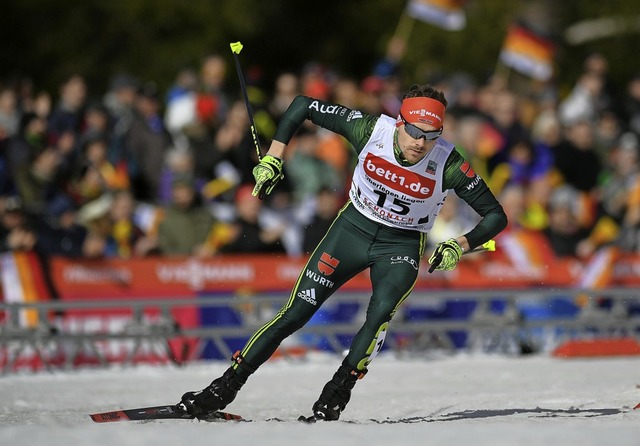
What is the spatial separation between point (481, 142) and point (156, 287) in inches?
195

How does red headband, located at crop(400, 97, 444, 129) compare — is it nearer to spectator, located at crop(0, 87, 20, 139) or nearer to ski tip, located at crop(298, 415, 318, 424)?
ski tip, located at crop(298, 415, 318, 424)

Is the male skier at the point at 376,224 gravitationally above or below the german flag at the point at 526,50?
below

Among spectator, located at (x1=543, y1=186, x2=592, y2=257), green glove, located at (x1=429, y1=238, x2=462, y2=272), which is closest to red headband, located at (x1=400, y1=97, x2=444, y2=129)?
green glove, located at (x1=429, y1=238, x2=462, y2=272)

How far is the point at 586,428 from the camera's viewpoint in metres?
7.74

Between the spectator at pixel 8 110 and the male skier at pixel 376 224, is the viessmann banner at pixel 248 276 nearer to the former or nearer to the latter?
the spectator at pixel 8 110

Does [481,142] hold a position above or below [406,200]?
above

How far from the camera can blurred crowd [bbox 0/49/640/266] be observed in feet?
46.2

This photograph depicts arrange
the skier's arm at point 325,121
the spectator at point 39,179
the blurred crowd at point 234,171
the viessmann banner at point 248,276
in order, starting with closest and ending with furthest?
1. the skier's arm at point 325,121
2. the viessmann banner at point 248,276
3. the spectator at point 39,179
4. the blurred crowd at point 234,171

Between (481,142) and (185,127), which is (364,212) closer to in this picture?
(185,127)

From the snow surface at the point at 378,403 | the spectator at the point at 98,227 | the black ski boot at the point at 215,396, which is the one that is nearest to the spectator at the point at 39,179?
the spectator at the point at 98,227

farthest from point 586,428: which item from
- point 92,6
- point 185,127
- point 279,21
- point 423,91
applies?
point 279,21

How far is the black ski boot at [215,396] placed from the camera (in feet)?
28.9

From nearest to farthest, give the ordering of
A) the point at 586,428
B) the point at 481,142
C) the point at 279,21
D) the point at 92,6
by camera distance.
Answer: the point at 586,428 → the point at 481,142 → the point at 92,6 → the point at 279,21

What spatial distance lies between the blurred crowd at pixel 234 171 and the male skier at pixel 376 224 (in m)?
4.93
